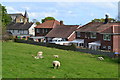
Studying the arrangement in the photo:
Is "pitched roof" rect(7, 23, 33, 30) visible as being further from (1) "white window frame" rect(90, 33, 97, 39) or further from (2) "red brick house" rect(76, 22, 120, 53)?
(1) "white window frame" rect(90, 33, 97, 39)

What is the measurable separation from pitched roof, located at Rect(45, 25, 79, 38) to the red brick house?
10.6ft

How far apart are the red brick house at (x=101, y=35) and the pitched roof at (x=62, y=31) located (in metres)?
3.23

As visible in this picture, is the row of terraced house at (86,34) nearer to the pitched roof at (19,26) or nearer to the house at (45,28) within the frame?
the house at (45,28)

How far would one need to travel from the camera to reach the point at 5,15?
250 feet

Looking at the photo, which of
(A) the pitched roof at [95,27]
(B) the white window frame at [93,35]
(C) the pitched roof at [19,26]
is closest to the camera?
(A) the pitched roof at [95,27]

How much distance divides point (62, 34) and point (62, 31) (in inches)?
82.2

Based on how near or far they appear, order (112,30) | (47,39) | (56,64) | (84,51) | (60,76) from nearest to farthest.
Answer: (60,76) < (56,64) < (84,51) < (112,30) < (47,39)

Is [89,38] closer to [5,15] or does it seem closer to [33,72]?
[5,15]

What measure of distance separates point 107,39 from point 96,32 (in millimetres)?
6327

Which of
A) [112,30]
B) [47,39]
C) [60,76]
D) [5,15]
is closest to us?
[60,76]

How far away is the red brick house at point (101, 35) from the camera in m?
48.1

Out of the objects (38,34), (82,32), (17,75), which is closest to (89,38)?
(82,32)

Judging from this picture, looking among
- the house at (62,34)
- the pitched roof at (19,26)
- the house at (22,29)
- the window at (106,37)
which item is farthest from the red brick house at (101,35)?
the pitched roof at (19,26)

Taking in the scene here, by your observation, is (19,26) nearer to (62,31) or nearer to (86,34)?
(62,31)
